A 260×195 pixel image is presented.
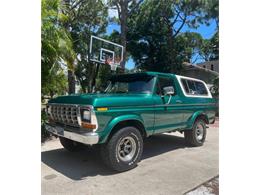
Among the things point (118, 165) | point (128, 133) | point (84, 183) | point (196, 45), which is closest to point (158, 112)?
point (128, 133)

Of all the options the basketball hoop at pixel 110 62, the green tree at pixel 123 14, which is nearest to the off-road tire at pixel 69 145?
the basketball hoop at pixel 110 62

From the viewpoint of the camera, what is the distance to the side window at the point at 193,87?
5666mm

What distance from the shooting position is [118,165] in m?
3.91

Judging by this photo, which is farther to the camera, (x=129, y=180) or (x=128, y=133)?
(x=128, y=133)

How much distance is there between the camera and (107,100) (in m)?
3.74

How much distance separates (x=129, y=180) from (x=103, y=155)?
0.64m

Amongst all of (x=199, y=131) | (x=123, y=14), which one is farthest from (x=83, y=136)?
(x=123, y=14)

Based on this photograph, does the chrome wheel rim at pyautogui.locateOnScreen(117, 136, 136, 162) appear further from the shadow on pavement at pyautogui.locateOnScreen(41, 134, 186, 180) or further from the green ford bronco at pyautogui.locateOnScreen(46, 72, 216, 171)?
the shadow on pavement at pyautogui.locateOnScreen(41, 134, 186, 180)

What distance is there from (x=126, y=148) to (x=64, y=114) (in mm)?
1370

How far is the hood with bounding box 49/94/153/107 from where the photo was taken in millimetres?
3628

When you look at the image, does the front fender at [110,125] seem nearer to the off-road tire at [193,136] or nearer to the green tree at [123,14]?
the off-road tire at [193,136]
